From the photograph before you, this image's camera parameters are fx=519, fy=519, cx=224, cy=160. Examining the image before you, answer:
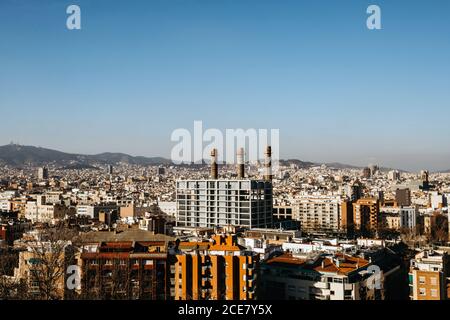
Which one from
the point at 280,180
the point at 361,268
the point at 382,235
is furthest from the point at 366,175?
the point at 361,268

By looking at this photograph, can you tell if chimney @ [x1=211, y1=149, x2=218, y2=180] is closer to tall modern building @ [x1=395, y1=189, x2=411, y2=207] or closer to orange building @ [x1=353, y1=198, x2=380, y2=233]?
orange building @ [x1=353, y1=198, x2=380, y2=233]

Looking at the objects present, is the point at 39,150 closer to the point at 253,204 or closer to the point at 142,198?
the point at 142,198

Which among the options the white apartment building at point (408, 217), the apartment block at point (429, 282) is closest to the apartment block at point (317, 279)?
the apartment block at point (429, 282)

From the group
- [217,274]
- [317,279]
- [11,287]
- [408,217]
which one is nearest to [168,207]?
[408,217]

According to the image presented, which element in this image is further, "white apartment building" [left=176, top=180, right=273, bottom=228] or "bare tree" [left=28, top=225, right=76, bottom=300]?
"white apartment building" [left=176, top=180, right=273, bottom=228]

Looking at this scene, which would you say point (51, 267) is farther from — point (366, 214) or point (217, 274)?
point (366, 214)

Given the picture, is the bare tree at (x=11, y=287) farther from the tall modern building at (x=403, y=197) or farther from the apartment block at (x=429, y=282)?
the tall modern building at (x=403, y=197)

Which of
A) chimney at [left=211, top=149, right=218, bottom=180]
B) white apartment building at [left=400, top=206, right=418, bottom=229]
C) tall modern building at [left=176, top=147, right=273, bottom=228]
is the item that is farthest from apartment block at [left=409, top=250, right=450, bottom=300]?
white apartment building at [left=400, top=206, right=418, bottom=229]

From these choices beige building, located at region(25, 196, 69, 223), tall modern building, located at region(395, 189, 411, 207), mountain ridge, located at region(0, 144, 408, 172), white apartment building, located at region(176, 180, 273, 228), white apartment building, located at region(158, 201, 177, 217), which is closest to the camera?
white apartment building, located at region(176, 180, 273, 228)

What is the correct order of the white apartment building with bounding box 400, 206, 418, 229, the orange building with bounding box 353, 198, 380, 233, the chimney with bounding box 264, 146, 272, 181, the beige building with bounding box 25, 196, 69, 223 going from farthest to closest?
1. the beige building with bounding box 25, 196, 69, 223
2. the orange building with bounding box 353, 198, 380, 233
3. the white apartment building with bounding box 400, 206, 418, 229
4. the chimney with bounding box 264, 146, 272, 181
